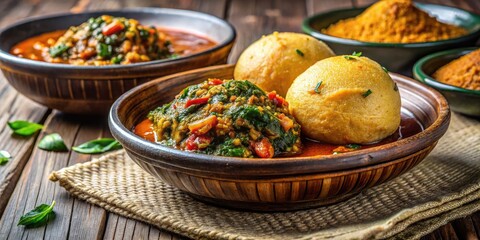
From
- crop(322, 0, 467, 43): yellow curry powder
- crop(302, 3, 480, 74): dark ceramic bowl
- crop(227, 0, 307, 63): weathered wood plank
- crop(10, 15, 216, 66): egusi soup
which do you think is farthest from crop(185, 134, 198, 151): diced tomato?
crop(227, 0, 307, 63): weathered wood plank

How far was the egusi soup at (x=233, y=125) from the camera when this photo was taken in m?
1.99

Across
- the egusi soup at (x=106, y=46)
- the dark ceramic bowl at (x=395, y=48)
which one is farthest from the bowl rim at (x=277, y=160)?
the dark ceramic bowl at (x=395, y=48)

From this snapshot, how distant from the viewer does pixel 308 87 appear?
7.16ft

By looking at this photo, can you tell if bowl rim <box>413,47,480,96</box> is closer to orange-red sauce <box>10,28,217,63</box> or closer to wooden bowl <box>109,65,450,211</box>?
wooden bowl <box>109,65,450,211</box>

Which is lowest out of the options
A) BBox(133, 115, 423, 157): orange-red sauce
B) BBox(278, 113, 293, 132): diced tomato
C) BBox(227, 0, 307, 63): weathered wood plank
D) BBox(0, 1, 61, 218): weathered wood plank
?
BBox(227, 0, 307, 63): weathered wood plank

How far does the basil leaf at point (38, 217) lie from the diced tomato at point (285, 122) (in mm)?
734

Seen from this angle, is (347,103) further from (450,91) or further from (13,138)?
(13,138)

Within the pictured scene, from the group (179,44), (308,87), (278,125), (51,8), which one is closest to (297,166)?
(278,125)

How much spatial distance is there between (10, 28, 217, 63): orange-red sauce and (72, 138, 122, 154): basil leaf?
23.8 inches

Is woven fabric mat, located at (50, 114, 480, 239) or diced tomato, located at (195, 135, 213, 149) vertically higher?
diced tomato, located at (195, 135, 213, 149)

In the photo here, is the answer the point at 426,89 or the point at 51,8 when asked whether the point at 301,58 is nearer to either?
the point at 426,89

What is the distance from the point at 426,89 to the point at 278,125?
24.7 inches

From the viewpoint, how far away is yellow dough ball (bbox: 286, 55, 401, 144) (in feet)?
6.96

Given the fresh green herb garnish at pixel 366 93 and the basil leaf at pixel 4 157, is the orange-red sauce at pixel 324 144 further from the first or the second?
the basil leaf at pixel 4 157
